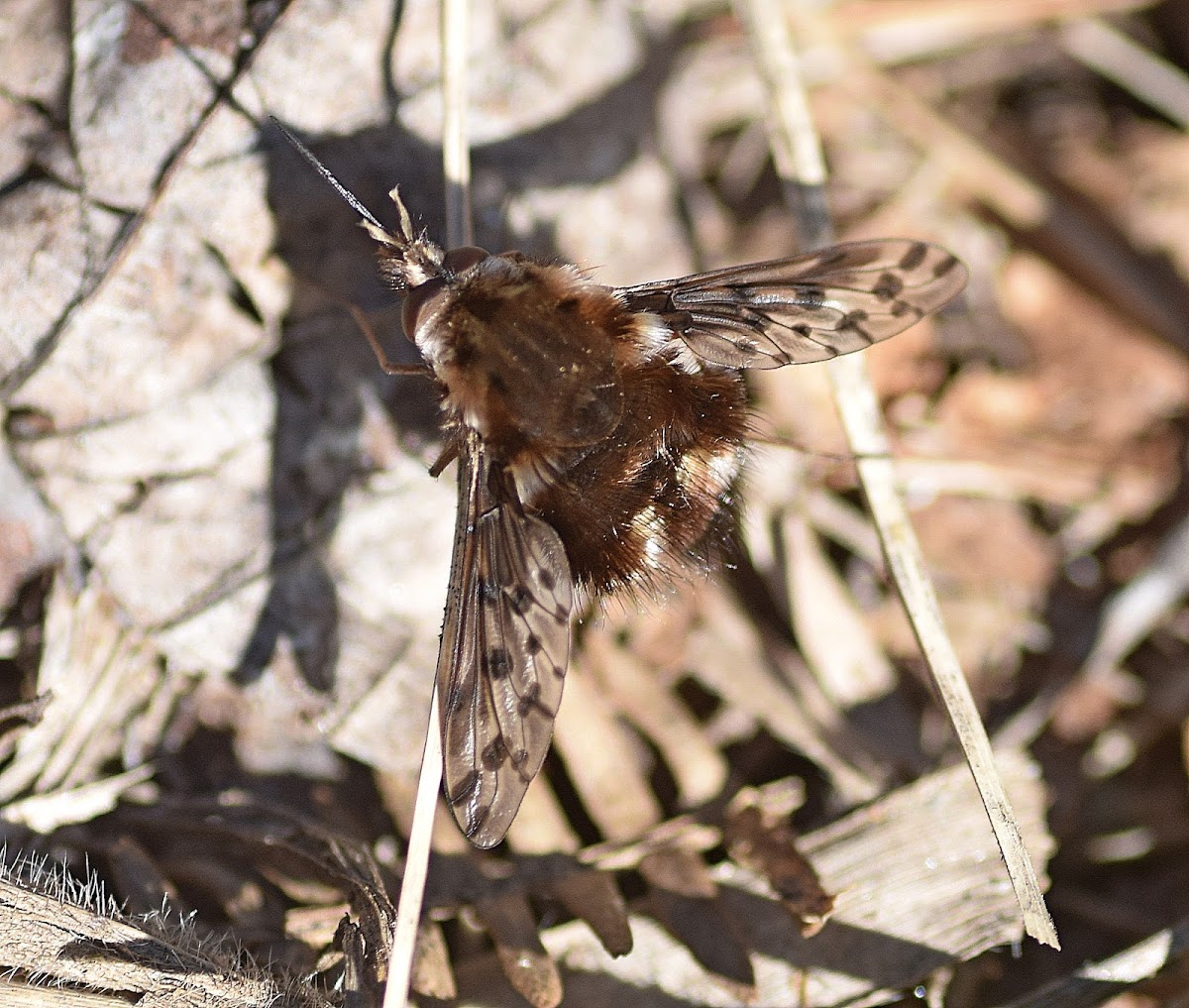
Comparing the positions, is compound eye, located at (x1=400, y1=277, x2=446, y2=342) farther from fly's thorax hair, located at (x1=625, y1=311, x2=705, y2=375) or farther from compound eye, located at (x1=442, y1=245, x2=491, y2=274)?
fly's thorax hair, located at (x1=625, y1=311, x2=705, y2=375)

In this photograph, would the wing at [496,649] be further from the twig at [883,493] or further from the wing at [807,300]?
the twig at [883,493]

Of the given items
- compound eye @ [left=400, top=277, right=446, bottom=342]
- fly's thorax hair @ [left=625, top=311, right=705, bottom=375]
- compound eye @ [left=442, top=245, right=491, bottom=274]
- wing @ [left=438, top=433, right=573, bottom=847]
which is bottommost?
wing @ [left=438, top=433, right=573, bottom=847]

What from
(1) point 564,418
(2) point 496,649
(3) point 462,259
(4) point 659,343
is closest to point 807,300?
(4) point 659,343

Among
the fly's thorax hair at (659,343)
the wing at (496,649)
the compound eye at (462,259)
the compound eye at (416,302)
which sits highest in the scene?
the compound eye at (462,259)

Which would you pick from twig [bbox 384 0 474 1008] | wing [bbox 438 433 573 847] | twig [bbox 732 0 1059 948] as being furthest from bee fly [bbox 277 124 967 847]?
twig [bbox 732 0 1059 948]

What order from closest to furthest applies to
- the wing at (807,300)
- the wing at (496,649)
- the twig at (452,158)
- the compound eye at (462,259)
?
the wing at (496,649) < the twig at (452,158) < the compound eye at (462,259) < the wing at (807,300)

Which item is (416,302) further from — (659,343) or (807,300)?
(807,300)

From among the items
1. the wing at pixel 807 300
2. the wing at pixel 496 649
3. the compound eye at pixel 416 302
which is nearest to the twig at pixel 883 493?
the wing at pixel 807 300

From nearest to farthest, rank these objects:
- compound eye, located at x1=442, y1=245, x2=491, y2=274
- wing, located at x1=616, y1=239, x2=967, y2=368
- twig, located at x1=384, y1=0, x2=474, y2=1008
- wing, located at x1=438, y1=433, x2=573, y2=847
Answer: wing, located at x1=438, y1=433, x2=573, y2=847 < twig, located at x1=384, y1=0, x2=474, y2=1008 < compound eye, located at x1=442, y1=245, x2=491, y2=274 < wing, located at x1=616, y1=239, x2=967, y2=368

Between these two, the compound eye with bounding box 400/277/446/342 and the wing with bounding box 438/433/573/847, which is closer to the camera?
the wing with bounding box 438/433/573/847
